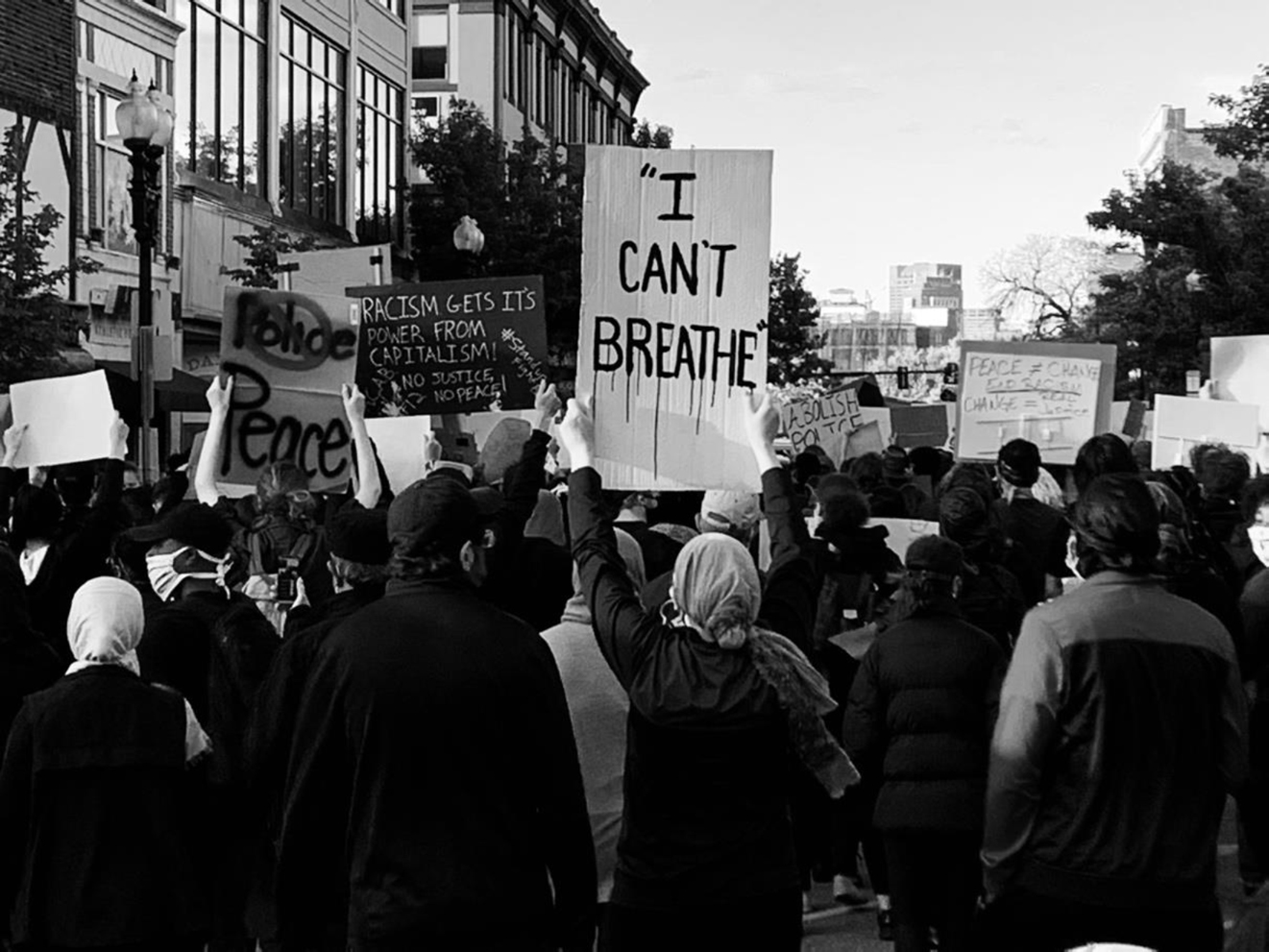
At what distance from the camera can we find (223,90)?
3044 centimetres

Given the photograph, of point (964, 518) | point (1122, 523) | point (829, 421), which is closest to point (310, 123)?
point (829, 421)

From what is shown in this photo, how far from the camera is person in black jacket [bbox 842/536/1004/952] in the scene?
6184 millimetres

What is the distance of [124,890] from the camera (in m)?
5.16

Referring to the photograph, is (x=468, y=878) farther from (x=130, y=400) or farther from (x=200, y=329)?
(x=200, y=329)

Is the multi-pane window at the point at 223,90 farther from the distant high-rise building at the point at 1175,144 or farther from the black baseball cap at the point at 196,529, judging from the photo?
the distant high-rise building at the point at 1175,144

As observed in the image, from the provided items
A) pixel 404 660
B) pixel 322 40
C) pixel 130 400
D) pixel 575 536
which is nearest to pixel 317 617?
pixel 575 536

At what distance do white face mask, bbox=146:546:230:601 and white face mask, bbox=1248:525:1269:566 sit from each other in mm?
4331

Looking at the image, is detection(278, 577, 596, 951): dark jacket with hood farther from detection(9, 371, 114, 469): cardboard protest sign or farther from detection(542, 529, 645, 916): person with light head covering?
detection(9, 371, 114, 469): cardboard protest sign

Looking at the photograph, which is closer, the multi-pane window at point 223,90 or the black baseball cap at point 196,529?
the black baseball cap at point 196,529

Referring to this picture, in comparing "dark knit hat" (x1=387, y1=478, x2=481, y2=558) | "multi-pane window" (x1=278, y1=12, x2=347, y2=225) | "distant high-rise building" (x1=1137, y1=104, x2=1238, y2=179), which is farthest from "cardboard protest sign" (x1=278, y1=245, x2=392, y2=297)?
"distant high-rise building" (x1=1137, y1=104, x2=1238, y2=179)

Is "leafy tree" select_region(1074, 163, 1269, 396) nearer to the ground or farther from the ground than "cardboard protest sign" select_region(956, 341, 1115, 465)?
farther from the ground

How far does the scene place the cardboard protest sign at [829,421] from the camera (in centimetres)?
1702

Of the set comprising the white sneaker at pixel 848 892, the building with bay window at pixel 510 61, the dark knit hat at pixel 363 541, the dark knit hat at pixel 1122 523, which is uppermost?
the building with bay window at pixel 510 61

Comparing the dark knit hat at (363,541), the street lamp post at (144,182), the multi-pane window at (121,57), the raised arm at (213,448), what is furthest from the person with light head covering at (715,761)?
the multi-pane window at (121,57)
